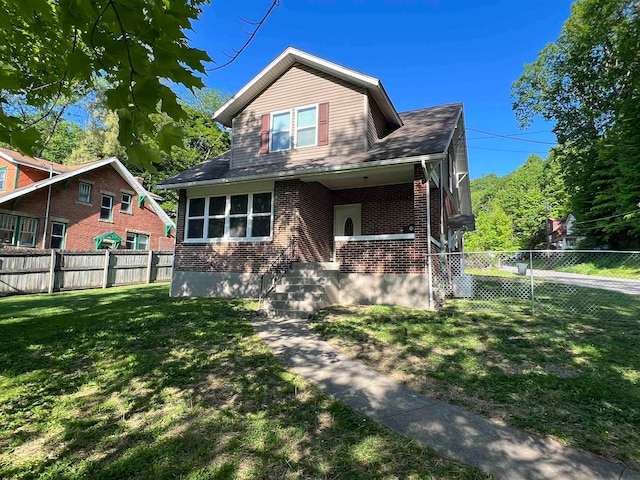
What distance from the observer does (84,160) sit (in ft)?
93.6

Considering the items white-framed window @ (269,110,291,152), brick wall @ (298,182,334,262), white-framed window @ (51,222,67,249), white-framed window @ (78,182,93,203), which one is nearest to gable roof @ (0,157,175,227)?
white-framed window @ (78,182,93,203)

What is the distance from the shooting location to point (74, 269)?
49.7ft

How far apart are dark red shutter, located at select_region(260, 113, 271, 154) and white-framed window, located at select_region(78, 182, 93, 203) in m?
13.9

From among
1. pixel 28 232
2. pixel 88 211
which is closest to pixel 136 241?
pixel 88 211

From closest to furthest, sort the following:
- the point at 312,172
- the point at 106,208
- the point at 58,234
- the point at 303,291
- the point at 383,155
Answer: the point at 303,291 → the point at 383,155 → the point at 312,172 → the point at 58,234 → the point at 106,208

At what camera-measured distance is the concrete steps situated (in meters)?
8.24

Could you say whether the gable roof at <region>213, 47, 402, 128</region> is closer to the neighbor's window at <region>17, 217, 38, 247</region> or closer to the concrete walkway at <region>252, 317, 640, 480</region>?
the concrete walkway at <region>252, 317, 640, 480</region>

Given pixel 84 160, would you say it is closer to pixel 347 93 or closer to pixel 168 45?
pixel 347 93

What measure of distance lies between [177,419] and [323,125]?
9.28 metres

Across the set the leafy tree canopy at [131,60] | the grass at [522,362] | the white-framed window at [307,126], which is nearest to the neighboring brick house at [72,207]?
the white-framed window at [307,126]

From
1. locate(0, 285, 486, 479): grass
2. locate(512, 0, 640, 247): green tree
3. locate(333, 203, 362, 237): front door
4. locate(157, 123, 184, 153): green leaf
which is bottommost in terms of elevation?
locate(0, 285, 486, 479): grass

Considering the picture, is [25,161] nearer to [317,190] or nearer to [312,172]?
[317,190]

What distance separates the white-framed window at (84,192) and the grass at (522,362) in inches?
711

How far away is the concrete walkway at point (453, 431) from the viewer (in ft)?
8.52
